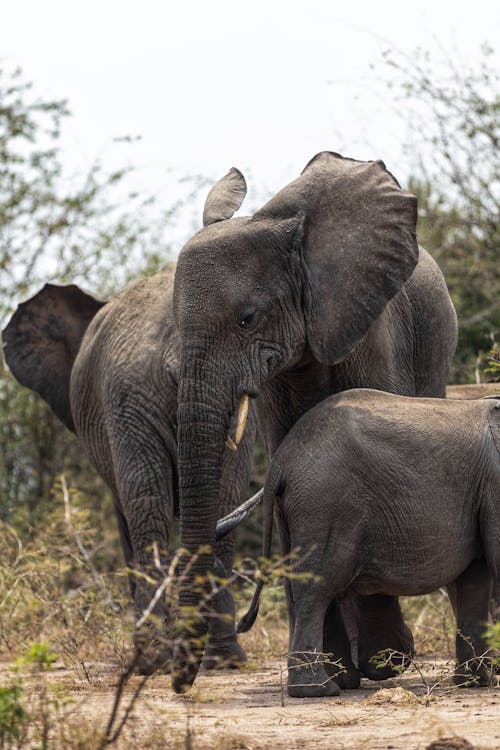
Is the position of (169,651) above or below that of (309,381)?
below

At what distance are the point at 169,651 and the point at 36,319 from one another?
3130 mm

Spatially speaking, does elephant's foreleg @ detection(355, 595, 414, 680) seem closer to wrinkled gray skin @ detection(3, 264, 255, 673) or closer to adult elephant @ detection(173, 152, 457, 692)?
adult elephant @ detection(173, 152, 457, 692)

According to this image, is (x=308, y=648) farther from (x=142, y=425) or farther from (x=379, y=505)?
(x=142, y=425)

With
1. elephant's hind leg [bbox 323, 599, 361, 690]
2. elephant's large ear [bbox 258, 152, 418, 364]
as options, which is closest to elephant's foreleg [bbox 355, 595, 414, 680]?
elephant's hind leg [bbox 323, 599, 361, 690]

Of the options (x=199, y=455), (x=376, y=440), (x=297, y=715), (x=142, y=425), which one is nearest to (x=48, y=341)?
(x=142, y=425)

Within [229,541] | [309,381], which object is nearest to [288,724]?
[309,381]

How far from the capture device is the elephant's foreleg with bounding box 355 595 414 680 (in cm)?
667

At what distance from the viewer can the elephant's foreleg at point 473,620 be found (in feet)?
20.2

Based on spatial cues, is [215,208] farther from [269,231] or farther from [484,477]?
[484,477]

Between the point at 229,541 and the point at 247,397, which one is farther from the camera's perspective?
the point at 229,541

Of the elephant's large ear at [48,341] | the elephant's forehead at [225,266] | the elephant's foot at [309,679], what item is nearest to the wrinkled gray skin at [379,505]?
the elephant's foot at [309,679]

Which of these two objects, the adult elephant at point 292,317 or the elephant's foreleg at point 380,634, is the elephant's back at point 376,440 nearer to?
the adult elephant at point 292,317

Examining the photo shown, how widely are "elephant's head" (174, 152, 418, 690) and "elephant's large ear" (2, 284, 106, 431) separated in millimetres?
2860

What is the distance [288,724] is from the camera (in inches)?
200
